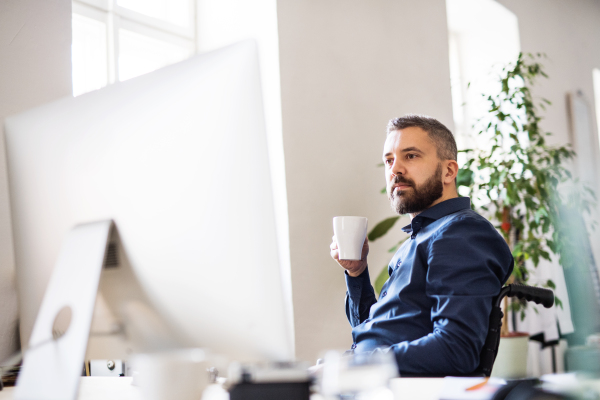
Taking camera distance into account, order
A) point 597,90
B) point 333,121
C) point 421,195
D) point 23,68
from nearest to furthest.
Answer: point 421,195
point 23,68
point 333,121
point 597,90

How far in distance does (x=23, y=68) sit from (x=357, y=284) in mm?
1229

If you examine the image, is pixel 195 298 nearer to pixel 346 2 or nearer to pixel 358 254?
pixel 358 254

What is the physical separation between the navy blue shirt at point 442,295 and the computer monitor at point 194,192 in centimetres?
Result: 56

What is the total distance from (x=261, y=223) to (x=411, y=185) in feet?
2.87

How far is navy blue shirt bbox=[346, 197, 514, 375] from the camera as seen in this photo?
3.70 feet

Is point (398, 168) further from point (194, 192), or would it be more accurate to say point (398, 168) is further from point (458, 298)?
point (194, 192)

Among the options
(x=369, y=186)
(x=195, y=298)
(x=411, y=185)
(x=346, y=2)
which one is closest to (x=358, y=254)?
(x=411, y=185)

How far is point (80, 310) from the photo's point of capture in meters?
0.75

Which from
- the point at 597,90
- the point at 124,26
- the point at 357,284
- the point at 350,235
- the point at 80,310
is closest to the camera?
the point at 80,310

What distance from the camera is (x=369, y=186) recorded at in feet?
9.43

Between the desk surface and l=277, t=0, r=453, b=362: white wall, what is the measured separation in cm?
141

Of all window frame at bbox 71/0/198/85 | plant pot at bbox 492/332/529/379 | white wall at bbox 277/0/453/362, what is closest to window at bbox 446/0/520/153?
white wall at bbox 277/0/453/362

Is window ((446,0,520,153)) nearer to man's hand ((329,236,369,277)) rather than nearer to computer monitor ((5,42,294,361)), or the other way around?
man's hand ((329,236,369,277))

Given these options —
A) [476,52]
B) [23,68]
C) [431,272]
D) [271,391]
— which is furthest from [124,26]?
[476,52]
